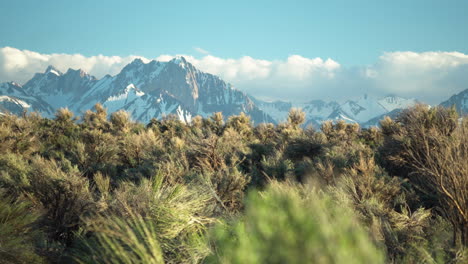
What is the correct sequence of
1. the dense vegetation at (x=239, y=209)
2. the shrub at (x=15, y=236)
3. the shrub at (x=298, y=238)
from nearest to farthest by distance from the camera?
1. the shrub at (x=298, y=238)
2. the dense vegetation at (x=239, y=209)
3. the shrub at (x=15, y=236)

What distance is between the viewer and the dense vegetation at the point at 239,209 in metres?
1.66

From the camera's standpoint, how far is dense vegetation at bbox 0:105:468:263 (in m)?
1.66

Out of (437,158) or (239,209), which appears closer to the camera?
(437,158)

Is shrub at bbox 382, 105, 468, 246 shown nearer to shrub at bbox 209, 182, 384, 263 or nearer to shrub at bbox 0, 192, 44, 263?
shrub at bbox 209, 182, 384, 263

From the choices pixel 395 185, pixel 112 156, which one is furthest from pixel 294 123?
pixel 395 185

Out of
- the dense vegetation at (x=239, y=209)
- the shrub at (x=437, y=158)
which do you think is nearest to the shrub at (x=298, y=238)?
the dense vegetation at (x=239, y=209)

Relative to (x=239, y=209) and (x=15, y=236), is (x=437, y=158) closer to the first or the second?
(x=239, y=209)

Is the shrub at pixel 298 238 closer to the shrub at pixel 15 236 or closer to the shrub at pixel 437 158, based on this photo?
the shrub at pixel 437 158

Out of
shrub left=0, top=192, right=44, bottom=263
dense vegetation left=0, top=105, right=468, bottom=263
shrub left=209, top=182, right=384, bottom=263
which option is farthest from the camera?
shrub left=0, top=192, right=44, bottom=263

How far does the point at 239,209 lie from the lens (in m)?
6.77

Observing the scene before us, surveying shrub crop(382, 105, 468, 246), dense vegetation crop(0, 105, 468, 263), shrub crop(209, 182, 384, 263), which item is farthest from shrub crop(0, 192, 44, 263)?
shrub crop(382, 105, 468, 246)

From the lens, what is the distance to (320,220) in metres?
1.52

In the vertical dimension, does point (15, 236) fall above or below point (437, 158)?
below

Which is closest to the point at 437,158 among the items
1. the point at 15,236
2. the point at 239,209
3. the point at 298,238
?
the point at 298,238
